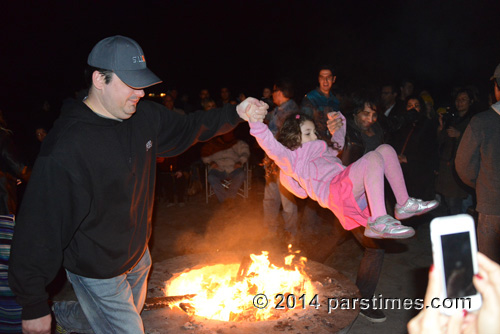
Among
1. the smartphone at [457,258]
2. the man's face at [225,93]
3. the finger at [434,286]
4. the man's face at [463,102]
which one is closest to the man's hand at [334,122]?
the smartphone at [457,258]

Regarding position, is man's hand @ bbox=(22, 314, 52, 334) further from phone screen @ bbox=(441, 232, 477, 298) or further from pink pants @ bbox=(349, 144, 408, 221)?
pink pants @ bbox=(349, 144, 408, 221)

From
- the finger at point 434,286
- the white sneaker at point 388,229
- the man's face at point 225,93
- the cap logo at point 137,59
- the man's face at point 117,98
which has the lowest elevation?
the white sneaker at point 388,229

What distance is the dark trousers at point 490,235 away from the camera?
140 inches

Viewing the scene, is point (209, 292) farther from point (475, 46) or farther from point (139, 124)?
point (475, 46)

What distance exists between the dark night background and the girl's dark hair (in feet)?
30.0

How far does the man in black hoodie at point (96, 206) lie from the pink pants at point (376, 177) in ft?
5.46

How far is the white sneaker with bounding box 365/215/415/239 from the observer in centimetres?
289

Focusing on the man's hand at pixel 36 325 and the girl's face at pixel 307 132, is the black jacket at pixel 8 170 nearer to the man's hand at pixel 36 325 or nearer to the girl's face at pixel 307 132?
the man's hand at pixel 36 325

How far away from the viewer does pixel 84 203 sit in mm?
2326

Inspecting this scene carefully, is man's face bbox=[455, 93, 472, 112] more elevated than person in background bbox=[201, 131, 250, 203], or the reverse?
man's face bbox=[455, 93, 472, 112]

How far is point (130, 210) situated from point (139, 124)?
663 mm

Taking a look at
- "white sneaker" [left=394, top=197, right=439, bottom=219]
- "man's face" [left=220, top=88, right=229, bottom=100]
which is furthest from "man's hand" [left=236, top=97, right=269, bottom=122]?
"man's face" [left=220, top=88, right=229, bottom=100]

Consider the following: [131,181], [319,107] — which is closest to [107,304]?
[131,181]

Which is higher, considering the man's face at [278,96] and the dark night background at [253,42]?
the dark night background at [253,42]
